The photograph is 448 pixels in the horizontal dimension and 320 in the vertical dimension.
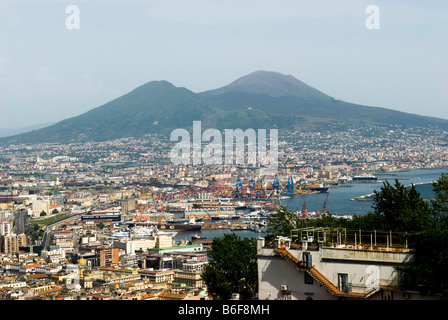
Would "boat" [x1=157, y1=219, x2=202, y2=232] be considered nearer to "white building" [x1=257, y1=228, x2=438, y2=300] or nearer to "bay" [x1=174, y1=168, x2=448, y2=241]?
"bay" [x1=174, y1=168, x2=448, y2=241]

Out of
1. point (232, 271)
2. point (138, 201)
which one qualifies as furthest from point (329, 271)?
point (138, 201)

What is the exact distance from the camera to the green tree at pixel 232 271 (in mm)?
4379

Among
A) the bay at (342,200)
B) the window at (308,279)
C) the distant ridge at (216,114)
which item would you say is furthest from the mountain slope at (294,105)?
the window at (308,279)

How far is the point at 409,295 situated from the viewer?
2887 millimetres

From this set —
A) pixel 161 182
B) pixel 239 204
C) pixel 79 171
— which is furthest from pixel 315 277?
pixel 79 171

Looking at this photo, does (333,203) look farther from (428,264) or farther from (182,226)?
(428,264)

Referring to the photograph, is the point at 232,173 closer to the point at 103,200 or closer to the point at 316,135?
the point at 103,200

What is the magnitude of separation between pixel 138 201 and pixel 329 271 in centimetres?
2884

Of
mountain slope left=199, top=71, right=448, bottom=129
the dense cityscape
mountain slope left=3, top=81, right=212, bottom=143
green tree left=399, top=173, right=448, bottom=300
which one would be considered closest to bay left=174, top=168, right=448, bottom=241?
the dense cityscape

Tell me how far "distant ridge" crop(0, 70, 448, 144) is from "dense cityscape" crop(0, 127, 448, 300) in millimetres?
2923

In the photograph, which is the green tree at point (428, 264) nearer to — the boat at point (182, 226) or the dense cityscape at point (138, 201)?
the dense cityscape at point (138, 201)

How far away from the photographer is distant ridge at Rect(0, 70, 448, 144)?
64.2 meters

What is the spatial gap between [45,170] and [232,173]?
13595mm
